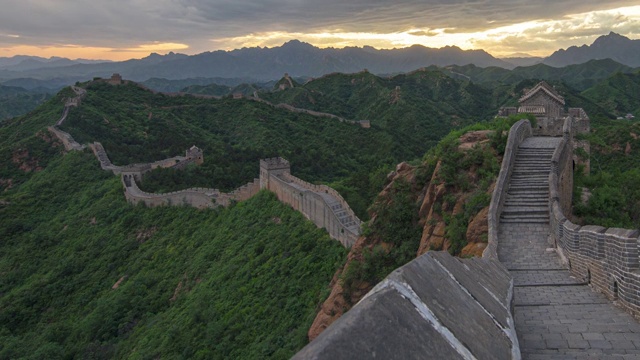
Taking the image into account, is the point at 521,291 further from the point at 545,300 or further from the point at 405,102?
the point at 405,102

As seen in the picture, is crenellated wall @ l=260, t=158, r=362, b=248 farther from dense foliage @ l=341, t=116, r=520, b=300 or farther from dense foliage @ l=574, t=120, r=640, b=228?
dense foliage @ l=574, t=120, r=640, b=228

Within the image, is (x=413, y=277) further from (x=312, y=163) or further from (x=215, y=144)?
(x=215, y=144)

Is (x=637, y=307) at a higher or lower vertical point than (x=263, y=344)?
higher

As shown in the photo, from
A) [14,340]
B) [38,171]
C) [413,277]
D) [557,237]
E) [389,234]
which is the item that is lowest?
[14,340]

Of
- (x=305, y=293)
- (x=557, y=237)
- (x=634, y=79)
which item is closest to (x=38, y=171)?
(x=305, y=293)

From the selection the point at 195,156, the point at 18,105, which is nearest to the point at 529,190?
the point at 195,156

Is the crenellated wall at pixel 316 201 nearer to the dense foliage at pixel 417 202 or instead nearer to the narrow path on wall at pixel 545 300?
the dense foliage at pixel 417 202

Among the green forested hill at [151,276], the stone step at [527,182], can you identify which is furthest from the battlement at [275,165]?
the stone step at [527,182]
